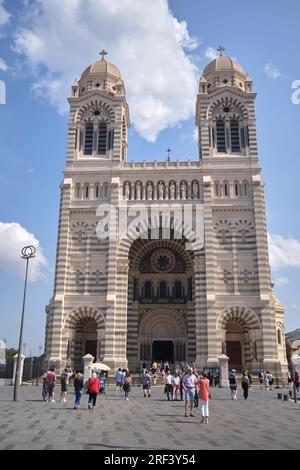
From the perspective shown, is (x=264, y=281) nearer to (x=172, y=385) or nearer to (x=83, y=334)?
(x=172, y=385)

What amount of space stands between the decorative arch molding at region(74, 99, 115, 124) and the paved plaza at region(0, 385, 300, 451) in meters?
29.2

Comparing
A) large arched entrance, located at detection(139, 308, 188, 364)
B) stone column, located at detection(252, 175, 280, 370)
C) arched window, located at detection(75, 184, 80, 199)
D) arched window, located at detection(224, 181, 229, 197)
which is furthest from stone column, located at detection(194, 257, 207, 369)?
arched window, located at detection(75, 184, 80, 199)

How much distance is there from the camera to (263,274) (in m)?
34.0

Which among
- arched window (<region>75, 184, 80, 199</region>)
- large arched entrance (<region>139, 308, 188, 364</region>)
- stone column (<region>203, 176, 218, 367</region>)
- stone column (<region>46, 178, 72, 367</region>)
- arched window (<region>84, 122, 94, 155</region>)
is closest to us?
stone column (<region>203, 176, 218, 367</region>)

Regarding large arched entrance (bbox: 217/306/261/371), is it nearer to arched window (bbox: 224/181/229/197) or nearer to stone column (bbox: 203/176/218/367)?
stone column (bbox: 203/176/218/367)

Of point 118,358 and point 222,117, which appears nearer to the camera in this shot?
point 118,358

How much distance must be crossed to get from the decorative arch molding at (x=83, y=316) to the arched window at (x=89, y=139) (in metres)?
15.2

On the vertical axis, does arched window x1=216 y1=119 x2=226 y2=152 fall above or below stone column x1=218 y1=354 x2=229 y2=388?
above

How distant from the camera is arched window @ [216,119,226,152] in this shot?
38938 mm

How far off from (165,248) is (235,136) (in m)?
12.8
